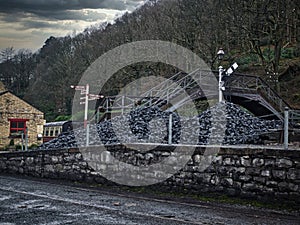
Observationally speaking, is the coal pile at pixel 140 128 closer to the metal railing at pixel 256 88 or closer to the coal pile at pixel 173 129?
the coal pile at pixel 173 129

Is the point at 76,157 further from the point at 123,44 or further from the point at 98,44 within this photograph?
the point at 98,44

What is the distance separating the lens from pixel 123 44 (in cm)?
3628

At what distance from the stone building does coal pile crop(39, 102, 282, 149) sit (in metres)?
20.2

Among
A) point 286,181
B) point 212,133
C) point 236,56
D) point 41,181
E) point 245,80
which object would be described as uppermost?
point 236,56

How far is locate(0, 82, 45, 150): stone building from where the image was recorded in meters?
34.5

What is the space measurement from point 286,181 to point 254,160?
2.38 ft

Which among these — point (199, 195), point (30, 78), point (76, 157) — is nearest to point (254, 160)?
point (199, 195)

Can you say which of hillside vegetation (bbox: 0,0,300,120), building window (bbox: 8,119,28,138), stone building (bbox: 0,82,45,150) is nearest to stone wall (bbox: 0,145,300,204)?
hillside vegetation (bbox: 0,0,300,120)

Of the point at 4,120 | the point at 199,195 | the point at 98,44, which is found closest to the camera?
the point at 199,195

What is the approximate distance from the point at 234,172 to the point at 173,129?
5.70 metres

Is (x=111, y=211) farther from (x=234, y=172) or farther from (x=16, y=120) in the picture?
(x=16, y=120)

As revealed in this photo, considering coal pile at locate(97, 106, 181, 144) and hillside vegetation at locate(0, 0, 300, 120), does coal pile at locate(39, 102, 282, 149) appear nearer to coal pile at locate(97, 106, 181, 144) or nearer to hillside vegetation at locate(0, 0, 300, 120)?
coal pile at locate(97, 106, 181, 144)

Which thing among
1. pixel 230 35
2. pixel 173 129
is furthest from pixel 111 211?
pixel 230 35

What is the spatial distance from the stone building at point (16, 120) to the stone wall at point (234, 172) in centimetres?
2494
